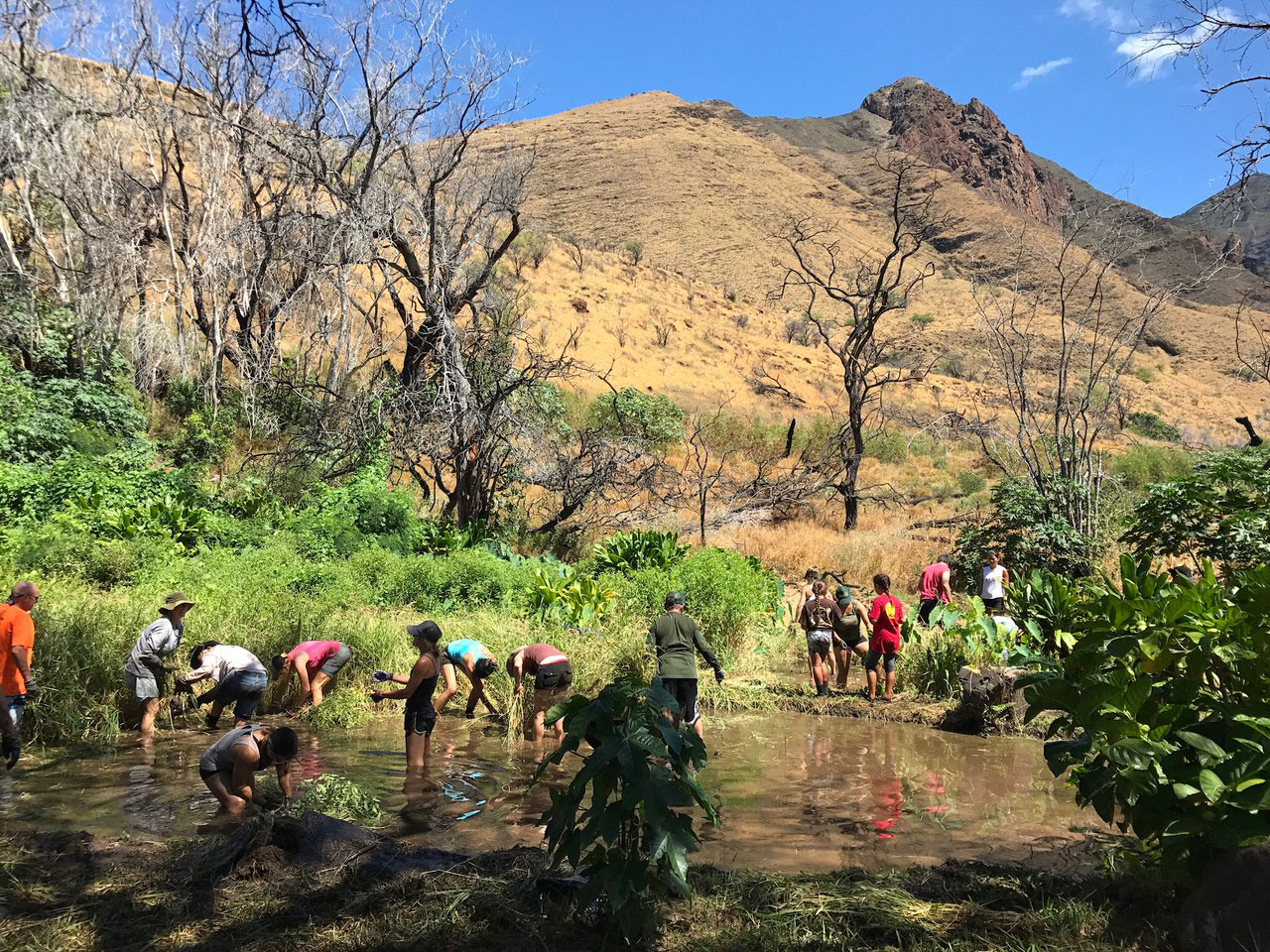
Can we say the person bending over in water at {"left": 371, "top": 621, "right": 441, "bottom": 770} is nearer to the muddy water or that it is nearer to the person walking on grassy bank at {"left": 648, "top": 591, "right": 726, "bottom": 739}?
the muddy water

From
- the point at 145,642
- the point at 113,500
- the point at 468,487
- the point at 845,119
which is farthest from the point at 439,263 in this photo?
the point at 845,119

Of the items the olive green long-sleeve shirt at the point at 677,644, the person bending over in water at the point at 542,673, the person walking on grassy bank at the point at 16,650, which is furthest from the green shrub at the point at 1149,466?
the person walking on grassy bank at the point at 16,650

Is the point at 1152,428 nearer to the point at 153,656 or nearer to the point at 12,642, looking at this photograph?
the point at 153,656

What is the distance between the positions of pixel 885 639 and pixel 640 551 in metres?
4.62

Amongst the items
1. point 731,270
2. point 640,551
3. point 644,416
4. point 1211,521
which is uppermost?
point 731,270

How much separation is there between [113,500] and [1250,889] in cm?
1408

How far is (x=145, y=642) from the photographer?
7.80 meters

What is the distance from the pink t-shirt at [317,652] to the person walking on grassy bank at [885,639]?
5.78 meters

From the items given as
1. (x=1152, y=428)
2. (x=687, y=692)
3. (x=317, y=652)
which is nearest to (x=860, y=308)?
(x=1152, y=428)

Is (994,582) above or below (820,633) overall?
above

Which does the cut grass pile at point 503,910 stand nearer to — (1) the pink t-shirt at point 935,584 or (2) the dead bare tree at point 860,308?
(1) the pink t-shirt at point 935,584

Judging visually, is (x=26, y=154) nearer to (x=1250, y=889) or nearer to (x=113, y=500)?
(x=113, y=500)

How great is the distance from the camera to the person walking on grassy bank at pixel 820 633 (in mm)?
10531

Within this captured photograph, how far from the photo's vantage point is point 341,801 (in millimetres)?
5988
